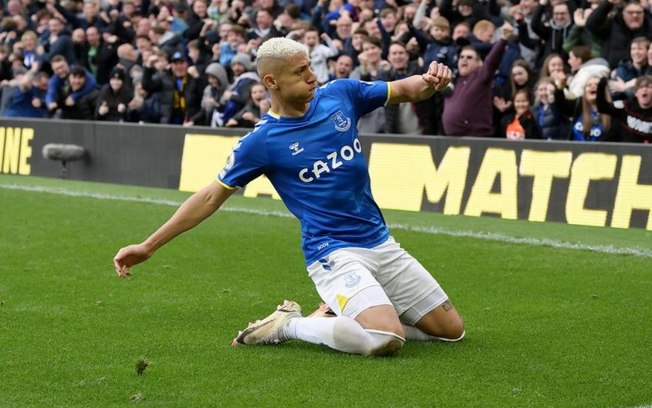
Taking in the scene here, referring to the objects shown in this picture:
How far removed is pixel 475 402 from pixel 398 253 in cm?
160

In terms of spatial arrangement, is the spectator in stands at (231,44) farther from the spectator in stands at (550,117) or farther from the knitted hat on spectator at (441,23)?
the spectator in stands at (550,117)

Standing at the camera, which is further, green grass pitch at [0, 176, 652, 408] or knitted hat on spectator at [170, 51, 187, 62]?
knitted hat on spectator at [170, 51, 187, 62]

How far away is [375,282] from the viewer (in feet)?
23.4

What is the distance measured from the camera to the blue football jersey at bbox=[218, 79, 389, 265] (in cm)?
717

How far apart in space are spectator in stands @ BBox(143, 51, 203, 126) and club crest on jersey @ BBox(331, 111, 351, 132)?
1254 centimetres

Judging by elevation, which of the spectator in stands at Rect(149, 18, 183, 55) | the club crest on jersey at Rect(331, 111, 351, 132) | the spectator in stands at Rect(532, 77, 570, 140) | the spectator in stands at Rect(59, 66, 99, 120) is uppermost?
the club crest on jersey at Rect(331, 111, 351, 132)

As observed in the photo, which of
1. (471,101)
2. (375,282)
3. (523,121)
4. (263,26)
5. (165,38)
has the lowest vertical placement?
(165,38)

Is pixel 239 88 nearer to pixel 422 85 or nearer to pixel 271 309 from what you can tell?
pixel 271 309

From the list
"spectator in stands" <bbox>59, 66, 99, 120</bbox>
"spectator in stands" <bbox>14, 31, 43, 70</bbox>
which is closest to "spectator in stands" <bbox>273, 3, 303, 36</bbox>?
"spectator in stands" <bbox>59, 66, 99, 120</bbox>

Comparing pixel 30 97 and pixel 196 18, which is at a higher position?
pixel 196 18

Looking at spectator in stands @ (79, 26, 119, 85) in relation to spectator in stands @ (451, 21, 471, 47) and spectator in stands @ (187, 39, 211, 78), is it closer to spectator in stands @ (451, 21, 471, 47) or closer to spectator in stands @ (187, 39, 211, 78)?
spectator in stands @ (187, 39, 211, 78)

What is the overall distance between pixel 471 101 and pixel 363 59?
2.25 m

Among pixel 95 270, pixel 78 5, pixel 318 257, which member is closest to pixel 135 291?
pixel 95 270

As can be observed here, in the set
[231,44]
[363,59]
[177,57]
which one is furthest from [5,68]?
[363,59]
